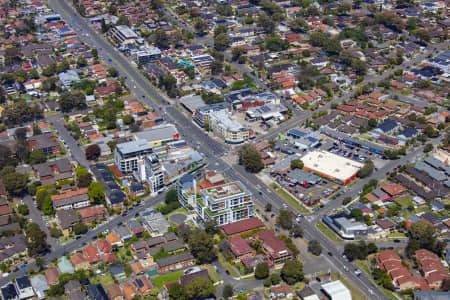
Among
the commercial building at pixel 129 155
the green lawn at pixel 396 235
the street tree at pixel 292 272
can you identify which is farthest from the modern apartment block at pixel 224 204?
the green lawn at pixel 396 235

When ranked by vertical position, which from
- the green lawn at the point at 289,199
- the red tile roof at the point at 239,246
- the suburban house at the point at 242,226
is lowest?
the green lawn at the point at 289,199

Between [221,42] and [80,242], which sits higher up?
[221,42]

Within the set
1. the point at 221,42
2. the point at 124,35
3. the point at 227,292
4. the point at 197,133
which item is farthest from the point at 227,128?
the point at 124,35

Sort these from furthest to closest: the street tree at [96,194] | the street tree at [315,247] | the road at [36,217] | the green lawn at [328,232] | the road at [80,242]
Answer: the street tree at [96,194]
the green lawn at [328,232]
the road at [36,217]
the street tree at [315,247]
the road at [80,242]

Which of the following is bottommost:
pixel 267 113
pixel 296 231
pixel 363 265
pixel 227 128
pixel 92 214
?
pixel 363 265

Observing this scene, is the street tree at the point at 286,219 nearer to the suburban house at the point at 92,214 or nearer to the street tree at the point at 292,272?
the street tree at the point at 292,272

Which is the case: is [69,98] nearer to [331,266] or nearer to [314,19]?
[331,266]

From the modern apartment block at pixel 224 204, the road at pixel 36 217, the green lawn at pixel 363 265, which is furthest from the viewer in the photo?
the modern apartment block at pixel 224 204

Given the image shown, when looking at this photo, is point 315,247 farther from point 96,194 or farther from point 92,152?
point 92,152
